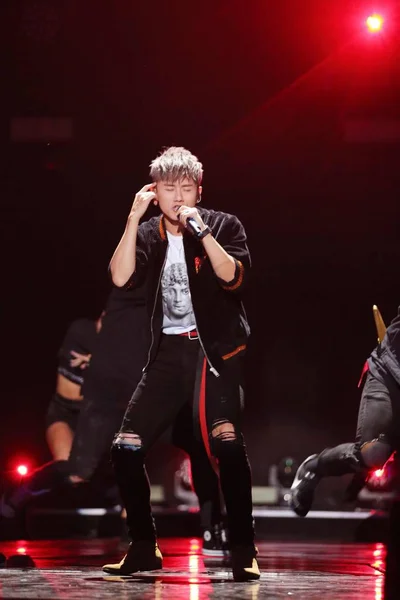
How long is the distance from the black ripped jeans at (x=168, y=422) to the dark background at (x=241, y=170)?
4344 mm

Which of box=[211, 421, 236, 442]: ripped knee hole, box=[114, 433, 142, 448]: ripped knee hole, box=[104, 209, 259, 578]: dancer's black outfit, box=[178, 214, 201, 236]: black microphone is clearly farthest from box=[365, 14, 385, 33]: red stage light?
box=[114, 433, 142, 448]: ripped knee hole

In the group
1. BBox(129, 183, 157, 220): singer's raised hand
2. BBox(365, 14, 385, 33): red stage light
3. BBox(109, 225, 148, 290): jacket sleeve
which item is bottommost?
BBox(109, 225, 148, 290): jacket sleeve

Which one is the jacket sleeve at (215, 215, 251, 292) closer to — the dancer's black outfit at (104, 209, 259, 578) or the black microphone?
the dancer's black outfit at (104, 209, 259, 578)

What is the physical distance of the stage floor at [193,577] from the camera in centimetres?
337

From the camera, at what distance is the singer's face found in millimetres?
4195

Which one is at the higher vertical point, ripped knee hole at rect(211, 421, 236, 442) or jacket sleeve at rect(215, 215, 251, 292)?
jacket sleeve at rect(215, 215, 251, 292)

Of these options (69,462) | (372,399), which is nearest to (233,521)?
(372,399)

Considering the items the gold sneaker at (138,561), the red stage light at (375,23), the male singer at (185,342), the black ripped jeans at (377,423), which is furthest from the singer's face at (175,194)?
the red stage light at (375,23)

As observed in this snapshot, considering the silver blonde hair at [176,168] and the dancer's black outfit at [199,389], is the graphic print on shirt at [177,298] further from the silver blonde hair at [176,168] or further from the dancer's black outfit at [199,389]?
the silver blonde hair at [176,168]

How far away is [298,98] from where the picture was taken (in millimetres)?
8336

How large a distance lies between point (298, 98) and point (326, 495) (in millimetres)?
3514

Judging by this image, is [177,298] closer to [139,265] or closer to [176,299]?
[176,299]

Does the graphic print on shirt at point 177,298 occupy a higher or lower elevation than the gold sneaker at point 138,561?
higher

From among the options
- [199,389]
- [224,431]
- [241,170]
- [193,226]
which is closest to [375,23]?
[241,170]
